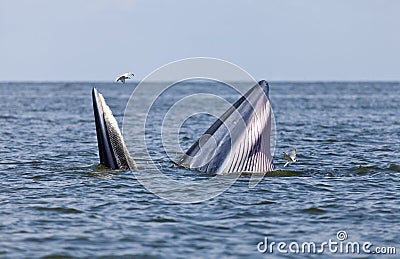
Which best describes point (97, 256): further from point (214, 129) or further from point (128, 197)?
point (214, 129)

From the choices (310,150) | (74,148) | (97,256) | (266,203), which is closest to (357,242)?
(266,203)

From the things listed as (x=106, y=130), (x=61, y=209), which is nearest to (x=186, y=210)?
(x=61, y=209)

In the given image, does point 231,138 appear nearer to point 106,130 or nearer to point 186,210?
point 186,210

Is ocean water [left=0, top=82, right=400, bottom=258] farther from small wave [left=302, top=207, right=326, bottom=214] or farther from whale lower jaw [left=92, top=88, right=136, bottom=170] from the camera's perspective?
whale lower jaw [left=92, top=88, right=136, bottom=170]

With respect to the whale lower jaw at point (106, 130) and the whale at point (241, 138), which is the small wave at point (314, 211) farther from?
the whale lower jaw at point (106, 130)

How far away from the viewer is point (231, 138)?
44.1 feet

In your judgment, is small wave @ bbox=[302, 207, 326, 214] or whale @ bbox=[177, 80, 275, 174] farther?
whale @ bbox=[177, 80, 275, 174]

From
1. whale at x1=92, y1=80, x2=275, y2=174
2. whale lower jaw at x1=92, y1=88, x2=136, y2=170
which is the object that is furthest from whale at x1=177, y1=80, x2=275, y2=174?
whale lower jaw at x1=92, y1=88, x2=136, y2=170

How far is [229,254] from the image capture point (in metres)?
9.35

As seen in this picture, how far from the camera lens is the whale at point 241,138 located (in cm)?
1338

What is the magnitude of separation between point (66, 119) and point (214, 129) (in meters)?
23.3

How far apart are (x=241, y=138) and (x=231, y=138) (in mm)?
218

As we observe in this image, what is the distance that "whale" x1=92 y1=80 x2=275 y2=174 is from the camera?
1300 cm

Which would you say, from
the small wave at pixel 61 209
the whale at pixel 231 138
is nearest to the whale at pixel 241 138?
the whale at pixel 231 138
